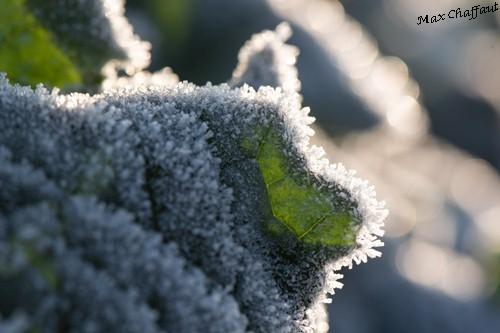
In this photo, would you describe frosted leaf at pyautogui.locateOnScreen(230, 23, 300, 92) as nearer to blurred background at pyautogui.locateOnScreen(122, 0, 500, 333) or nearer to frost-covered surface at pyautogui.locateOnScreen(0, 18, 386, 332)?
frost-covered surface at pyautogui.locateOnScreen(0, 18, 386, 332)

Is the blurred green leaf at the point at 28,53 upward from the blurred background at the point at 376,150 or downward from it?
downward

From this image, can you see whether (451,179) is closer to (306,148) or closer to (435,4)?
(435,4)

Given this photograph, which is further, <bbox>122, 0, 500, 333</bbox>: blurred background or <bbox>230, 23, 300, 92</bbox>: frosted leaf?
<bbox>122, 0, 500, 333</bbox>: blurred background

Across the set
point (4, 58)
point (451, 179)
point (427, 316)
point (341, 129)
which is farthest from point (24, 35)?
point (451, 179)
